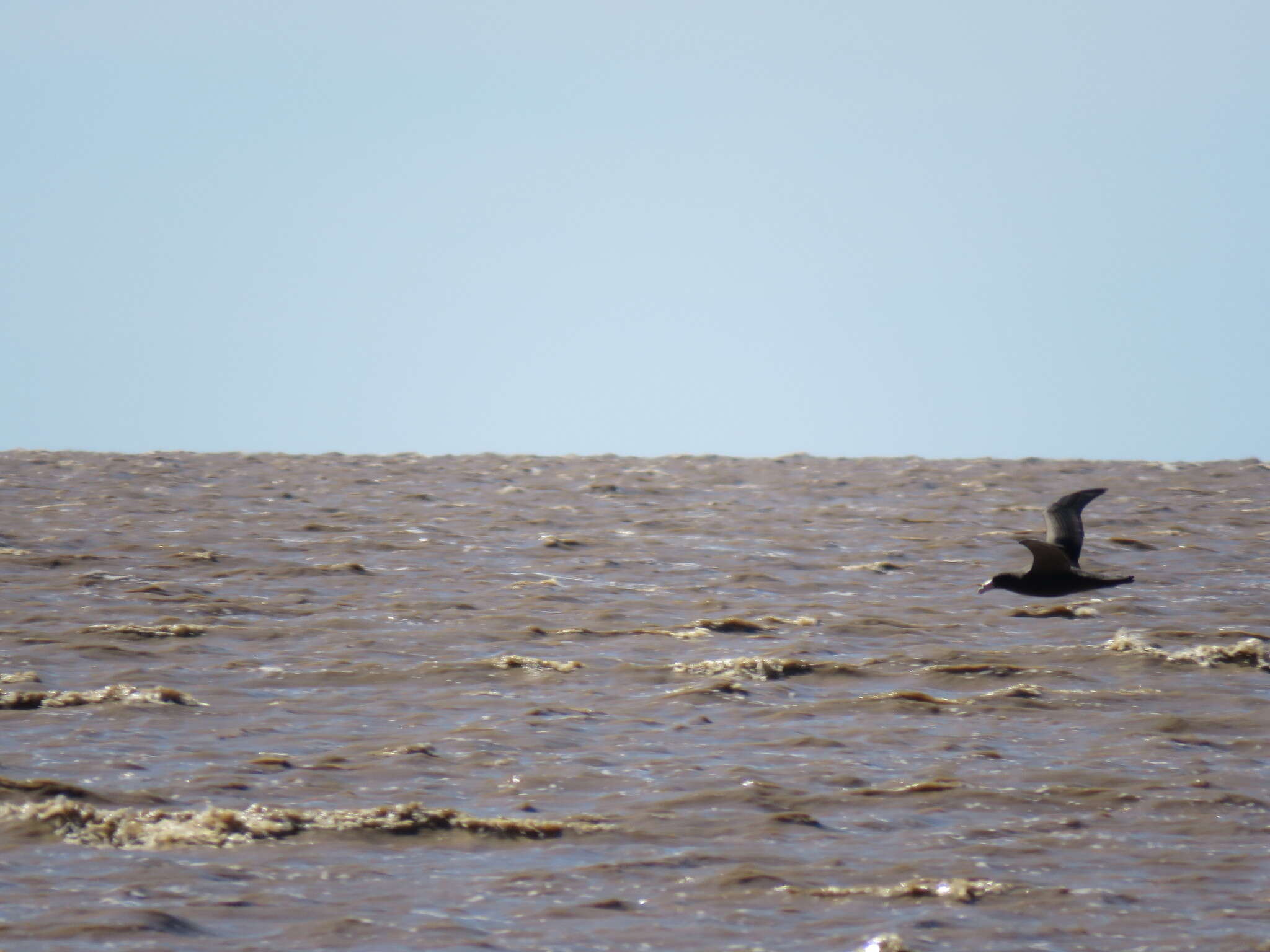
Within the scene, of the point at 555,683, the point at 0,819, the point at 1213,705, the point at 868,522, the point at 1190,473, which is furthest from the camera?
the point at 1190,473

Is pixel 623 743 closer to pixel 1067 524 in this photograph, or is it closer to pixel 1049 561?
pixel 1049 561

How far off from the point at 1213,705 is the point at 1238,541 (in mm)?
10433

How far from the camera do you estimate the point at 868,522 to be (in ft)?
77.2

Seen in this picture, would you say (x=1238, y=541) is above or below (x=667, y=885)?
above

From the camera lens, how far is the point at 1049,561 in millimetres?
13047

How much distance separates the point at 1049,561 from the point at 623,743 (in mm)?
4826

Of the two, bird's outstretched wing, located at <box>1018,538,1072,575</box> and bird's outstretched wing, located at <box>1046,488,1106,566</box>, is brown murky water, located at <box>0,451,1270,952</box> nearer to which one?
bird's outstretched wing, located at <box>1018,538,1072,575</box>

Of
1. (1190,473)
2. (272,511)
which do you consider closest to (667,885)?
(272,511)

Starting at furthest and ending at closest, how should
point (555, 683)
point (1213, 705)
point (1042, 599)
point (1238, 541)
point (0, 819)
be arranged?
1. point (1238, 541)
2. point (1042, 599)
3. point (555, 683)
4. point (1213, 705)
5. point (0, 819)

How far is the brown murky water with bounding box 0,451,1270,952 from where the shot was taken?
23.0 feet

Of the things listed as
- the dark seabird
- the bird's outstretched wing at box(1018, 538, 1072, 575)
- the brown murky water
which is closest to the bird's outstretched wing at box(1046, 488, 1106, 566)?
the dark seabird

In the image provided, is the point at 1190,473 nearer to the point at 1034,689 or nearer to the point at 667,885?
the point at 1034,689

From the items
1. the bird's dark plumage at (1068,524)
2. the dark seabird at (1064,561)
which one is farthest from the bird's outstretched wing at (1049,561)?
the bird's dark plumage at (1068,524)

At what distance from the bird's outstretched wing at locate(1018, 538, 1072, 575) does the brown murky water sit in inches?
31.3
